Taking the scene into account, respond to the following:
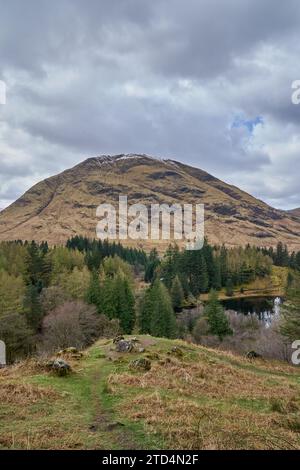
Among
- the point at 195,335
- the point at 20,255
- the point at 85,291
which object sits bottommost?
the point at 195,335

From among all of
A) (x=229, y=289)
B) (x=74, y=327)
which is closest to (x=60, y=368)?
(x=74, y=327)

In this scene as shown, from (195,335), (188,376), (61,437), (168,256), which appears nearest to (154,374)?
(188,376)

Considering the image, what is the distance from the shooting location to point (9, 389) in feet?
56.7

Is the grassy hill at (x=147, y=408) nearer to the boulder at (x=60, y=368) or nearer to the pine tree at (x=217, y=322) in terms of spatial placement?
the boulder at (x=60, y=368)

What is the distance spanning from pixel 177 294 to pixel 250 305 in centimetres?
2890

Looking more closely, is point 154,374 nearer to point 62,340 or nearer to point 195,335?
point 62,340

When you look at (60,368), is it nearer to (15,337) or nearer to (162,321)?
(15,337)

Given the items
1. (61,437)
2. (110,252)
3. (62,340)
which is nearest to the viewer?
(61,437)

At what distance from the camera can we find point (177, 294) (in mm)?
116062

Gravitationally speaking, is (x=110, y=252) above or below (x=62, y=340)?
above

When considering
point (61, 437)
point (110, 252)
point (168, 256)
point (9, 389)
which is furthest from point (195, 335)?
point (110, 252)
